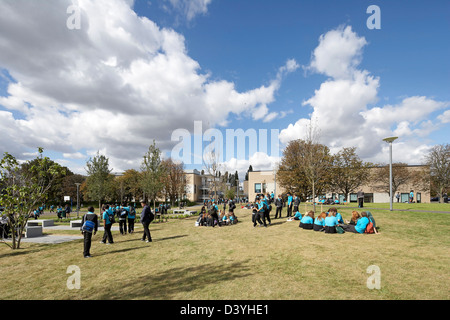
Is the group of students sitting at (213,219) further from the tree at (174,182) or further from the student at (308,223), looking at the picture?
the tree at (174,182)

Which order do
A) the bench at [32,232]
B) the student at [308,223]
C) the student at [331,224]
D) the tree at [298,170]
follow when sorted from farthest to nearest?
the tree at [298,170], the bench at [32,232], the student at [308,223], the student at [331,224]

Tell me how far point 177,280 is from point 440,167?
170ft

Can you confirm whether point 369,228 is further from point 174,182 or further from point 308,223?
point 174,182

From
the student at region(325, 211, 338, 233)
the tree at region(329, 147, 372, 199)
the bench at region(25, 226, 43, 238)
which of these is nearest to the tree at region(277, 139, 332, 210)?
the tree at region(329, 147, 372, 199)

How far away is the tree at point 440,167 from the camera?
37.7 m

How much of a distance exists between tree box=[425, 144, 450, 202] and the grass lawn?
3960 cm

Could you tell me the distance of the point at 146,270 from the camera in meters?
6.37

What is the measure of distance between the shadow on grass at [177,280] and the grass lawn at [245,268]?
2cm

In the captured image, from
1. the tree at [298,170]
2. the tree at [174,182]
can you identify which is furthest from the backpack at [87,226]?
the tree at [174,182]

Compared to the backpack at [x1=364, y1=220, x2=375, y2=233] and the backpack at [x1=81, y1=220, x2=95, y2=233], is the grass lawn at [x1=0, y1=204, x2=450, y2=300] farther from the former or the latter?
the backpack at [x1=81, y1=220, x2=95, y2=233]

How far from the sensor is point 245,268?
20.2 ft

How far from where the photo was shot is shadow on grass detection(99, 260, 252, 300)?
15.7ft
